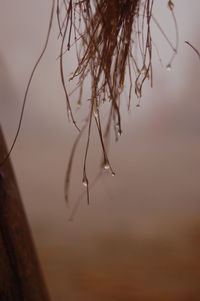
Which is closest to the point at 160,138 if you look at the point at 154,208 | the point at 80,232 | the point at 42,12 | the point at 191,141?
the point at 191,141

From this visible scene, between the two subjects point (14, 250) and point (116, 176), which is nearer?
point (14, 250)

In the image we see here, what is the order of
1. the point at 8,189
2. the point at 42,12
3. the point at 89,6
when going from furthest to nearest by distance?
1. the point at 42,12
2. the point at 8,189
3. the point at 89,6

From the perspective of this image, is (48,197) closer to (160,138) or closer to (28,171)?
(28,171)

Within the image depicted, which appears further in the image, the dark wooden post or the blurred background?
the blurred background

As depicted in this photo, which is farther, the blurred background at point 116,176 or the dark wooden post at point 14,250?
the blurred background at point 116,176
